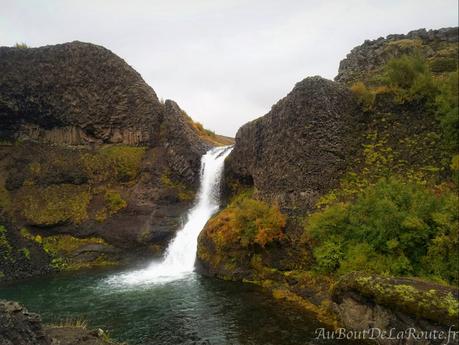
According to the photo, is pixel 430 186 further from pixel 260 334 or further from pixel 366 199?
pixel 260 334

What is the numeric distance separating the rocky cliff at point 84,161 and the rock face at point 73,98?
0.13 metres

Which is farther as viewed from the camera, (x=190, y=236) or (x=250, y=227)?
(x=190, y=236)

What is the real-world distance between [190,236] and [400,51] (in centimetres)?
2722

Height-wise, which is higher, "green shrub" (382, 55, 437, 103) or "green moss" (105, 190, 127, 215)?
"green shrub" (382, 55, 437, 103)

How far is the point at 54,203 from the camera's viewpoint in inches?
1714

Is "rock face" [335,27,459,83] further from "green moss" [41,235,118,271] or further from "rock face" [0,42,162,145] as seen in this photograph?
"green moss" [41,235,118,271]

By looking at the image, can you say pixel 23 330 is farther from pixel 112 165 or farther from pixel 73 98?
pixel 73 98

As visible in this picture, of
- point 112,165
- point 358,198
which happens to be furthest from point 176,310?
point 112,165

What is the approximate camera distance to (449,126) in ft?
77.7

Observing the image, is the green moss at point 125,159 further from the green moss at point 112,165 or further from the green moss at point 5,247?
the green moss at point 5,247

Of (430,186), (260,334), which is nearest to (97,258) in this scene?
(260,334)

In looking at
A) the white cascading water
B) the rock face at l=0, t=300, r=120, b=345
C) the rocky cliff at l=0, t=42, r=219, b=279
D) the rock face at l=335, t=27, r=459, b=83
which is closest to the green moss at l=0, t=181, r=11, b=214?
the rocky cliff at l=0, t=42, r=219, b=279

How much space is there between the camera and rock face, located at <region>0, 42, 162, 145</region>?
165 feet

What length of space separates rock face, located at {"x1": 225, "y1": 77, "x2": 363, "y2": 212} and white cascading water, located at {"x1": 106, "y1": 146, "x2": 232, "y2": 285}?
27.1 feet
